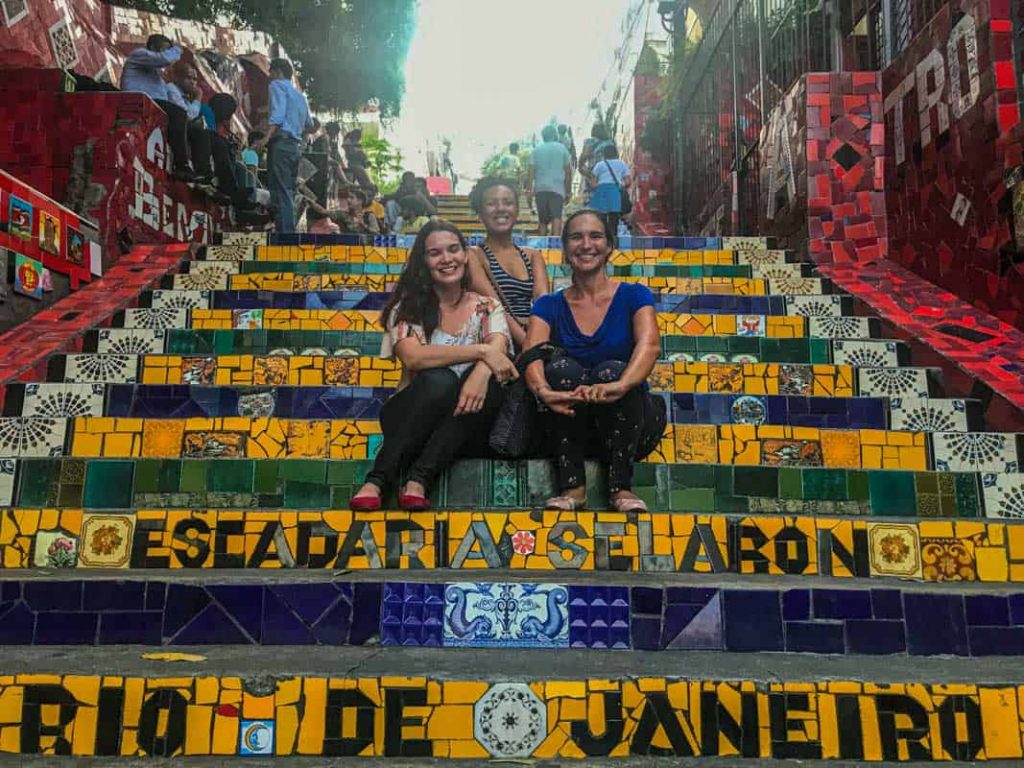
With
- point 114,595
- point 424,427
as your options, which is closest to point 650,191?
point 424,427

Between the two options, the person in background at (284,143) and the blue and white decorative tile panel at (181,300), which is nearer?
the blue and white decorative tile panel at (181,300)

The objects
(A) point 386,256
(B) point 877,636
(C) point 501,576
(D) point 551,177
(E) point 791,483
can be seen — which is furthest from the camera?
(D) point 551,177

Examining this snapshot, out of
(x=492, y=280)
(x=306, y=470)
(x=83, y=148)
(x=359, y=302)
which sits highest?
(x=83, y=148)

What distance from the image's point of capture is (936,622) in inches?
97.0

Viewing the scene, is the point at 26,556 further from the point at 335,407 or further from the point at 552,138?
the point at 552,138

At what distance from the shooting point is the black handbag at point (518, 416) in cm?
325

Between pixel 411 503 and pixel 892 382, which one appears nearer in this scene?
pixel 411 503

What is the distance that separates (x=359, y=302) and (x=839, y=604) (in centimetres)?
340

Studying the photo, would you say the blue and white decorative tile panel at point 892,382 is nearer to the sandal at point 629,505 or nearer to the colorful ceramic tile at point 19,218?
the sandal at point 629,505

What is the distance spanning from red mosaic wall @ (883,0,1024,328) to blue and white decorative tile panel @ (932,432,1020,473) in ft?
3.77

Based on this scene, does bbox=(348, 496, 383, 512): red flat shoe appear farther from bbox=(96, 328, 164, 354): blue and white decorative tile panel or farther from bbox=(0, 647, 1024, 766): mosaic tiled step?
bbox=(96, 328, 164, 354): blue and white decorative tile panel

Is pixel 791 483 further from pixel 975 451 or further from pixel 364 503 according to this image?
pixel 364 503

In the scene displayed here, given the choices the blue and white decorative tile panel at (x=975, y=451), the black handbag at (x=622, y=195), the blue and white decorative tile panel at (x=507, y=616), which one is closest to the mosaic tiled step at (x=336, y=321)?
the blue and white decorative tile panel at (x=975, y=451)

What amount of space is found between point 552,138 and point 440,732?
818 cm
